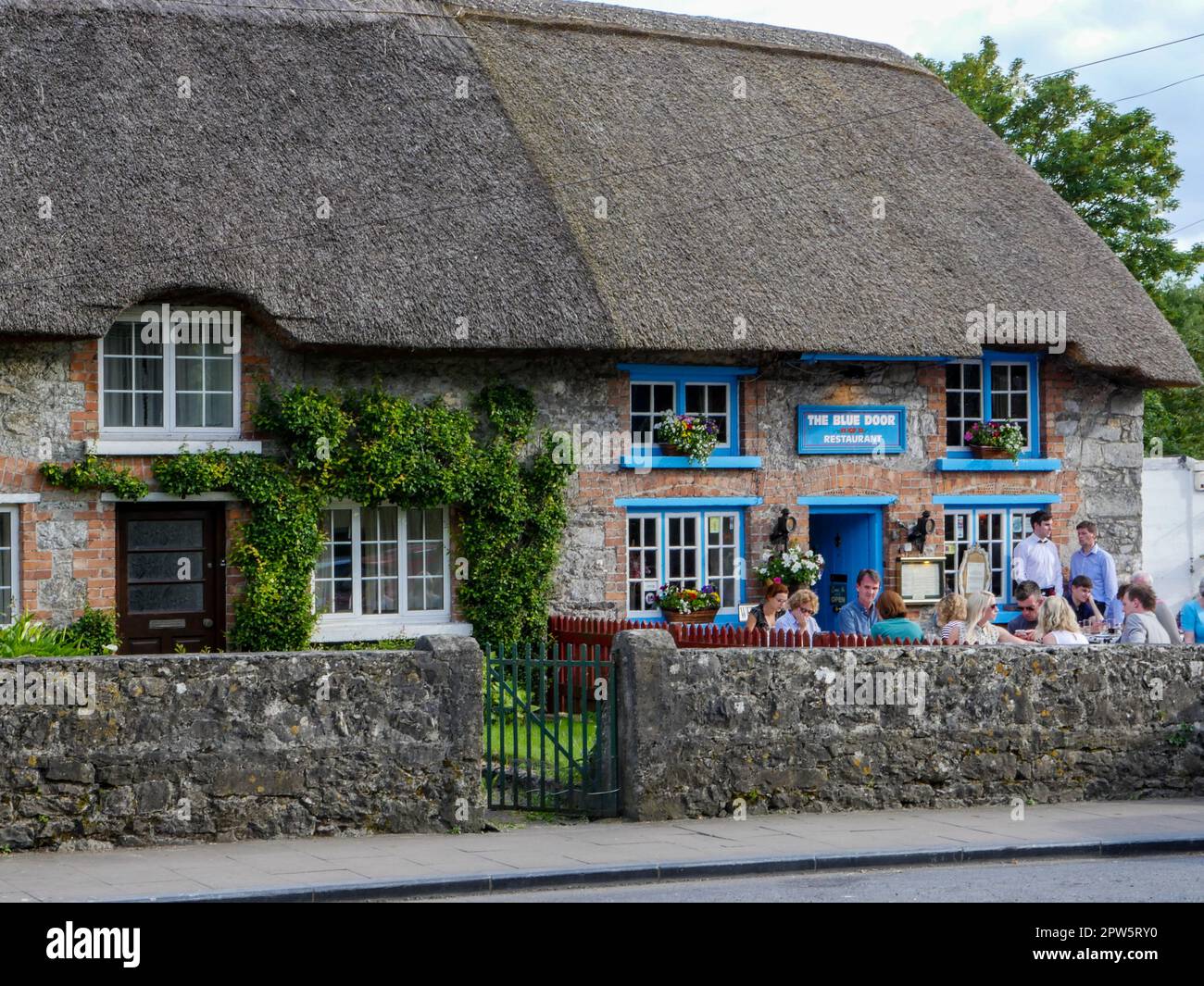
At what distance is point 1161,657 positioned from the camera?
1175 cm

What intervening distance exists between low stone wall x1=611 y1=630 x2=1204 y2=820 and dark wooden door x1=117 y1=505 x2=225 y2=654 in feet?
20.9

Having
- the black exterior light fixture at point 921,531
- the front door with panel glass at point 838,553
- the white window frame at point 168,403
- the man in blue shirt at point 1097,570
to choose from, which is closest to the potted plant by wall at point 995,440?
the black exterior light fixture at point 921,531

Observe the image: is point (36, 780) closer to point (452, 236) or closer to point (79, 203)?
point (79, 203)

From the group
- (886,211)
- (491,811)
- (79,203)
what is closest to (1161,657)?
(491,811)

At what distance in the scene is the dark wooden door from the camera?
50.1 feet

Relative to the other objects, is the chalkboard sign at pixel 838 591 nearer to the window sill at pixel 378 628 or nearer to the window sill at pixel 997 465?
the window sill at pixel 997 465

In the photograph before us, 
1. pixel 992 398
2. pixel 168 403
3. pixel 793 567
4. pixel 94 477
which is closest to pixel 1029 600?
pixel 793 567

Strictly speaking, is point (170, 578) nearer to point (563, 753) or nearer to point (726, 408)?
point (563, 753)

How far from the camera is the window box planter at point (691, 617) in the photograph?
17.1m

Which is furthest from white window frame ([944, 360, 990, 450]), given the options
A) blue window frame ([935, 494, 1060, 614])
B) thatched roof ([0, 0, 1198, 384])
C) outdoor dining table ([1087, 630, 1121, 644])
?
outdoor dining table ([1087, 630, 1121, 644])

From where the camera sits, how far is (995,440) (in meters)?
18.8

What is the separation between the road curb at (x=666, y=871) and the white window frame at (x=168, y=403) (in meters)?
7.96

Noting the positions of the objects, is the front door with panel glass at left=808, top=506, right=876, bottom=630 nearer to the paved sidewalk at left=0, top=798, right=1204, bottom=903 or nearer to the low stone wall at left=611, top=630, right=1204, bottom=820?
the low stone wall at left=611, top=630, right=1204, bottom=820
